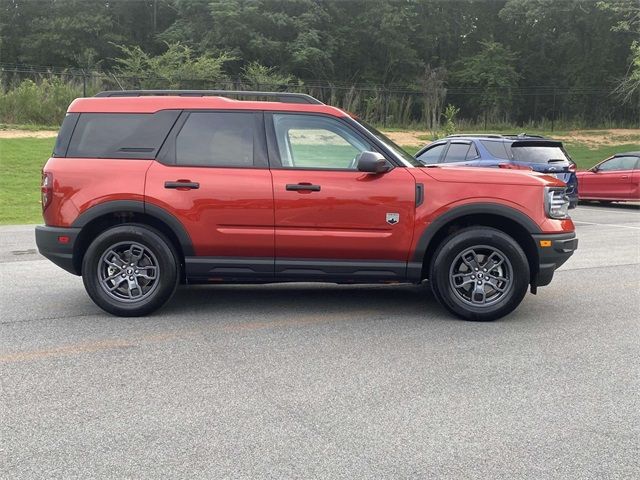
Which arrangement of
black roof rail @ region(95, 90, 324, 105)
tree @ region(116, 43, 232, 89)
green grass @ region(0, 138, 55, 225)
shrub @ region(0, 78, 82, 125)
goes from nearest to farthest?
1. black roof rail @ region(95, 90, 324, 105)
2. green grass @ region(0, 138, 55, 225)
3. shrub @ region(0, 78, 82, 125)
4. tree @ region(116, 43, 232, 89)

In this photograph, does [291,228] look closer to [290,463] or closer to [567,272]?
[290,463]

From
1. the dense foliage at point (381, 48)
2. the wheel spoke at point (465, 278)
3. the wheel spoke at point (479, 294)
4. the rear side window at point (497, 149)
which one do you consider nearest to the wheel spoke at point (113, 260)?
the wheel spoke at point (465, 278)

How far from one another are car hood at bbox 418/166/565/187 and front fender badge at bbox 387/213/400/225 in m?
0.49

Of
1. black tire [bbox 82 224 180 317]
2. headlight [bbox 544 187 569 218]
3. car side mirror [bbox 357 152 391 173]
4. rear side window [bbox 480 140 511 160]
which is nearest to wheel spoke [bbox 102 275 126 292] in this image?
black tire [bbox 82 224 180 317]

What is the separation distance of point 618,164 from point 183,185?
1483cm

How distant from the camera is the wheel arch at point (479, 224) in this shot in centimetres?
600

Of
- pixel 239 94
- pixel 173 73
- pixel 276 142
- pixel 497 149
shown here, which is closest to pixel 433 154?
pixel 497 149

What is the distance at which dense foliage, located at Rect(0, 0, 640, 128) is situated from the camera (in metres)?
42.8

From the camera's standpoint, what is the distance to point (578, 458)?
11.3 ft

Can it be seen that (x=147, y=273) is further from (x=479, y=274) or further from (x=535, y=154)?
(x=535, y=154)

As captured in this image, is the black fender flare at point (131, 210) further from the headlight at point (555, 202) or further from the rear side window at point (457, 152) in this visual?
the rear side window at point (457, 152)

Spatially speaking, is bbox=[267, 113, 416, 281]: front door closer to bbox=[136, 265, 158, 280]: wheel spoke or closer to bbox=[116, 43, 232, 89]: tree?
bbox=[136, 265, 158, 280]: wheel spoke

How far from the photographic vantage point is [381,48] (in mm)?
55156

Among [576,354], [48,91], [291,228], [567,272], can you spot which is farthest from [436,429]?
[48,91]
